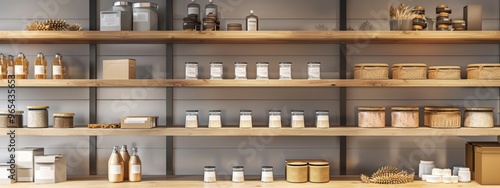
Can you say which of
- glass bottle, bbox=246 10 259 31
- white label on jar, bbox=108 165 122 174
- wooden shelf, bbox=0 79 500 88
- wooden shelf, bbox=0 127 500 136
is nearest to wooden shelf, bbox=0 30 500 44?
glass bottle, bbox=246 10 259 31

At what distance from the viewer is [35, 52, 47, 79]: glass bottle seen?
10.4 feet

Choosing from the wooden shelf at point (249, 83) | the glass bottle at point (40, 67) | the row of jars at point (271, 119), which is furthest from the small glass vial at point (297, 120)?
the glass bottle at point (40, 67)

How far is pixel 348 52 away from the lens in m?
3.44

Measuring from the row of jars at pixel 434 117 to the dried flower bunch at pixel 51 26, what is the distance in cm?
189

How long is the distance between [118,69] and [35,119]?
0.60 metres

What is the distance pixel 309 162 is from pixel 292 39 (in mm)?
776

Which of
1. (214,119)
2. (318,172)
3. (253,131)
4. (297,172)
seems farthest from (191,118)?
(318,172)

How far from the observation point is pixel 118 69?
3125mm

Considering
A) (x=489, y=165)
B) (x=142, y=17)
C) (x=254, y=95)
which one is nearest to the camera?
(x=489, y=165)

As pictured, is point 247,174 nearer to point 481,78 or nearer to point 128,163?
point 128,163

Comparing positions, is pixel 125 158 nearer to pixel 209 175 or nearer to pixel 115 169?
pixel 115 169

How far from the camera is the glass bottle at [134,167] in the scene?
3.16m

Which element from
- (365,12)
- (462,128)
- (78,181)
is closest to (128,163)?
(78,181)

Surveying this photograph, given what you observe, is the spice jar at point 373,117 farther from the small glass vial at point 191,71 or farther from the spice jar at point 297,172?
the small glass vial at point 191,71
